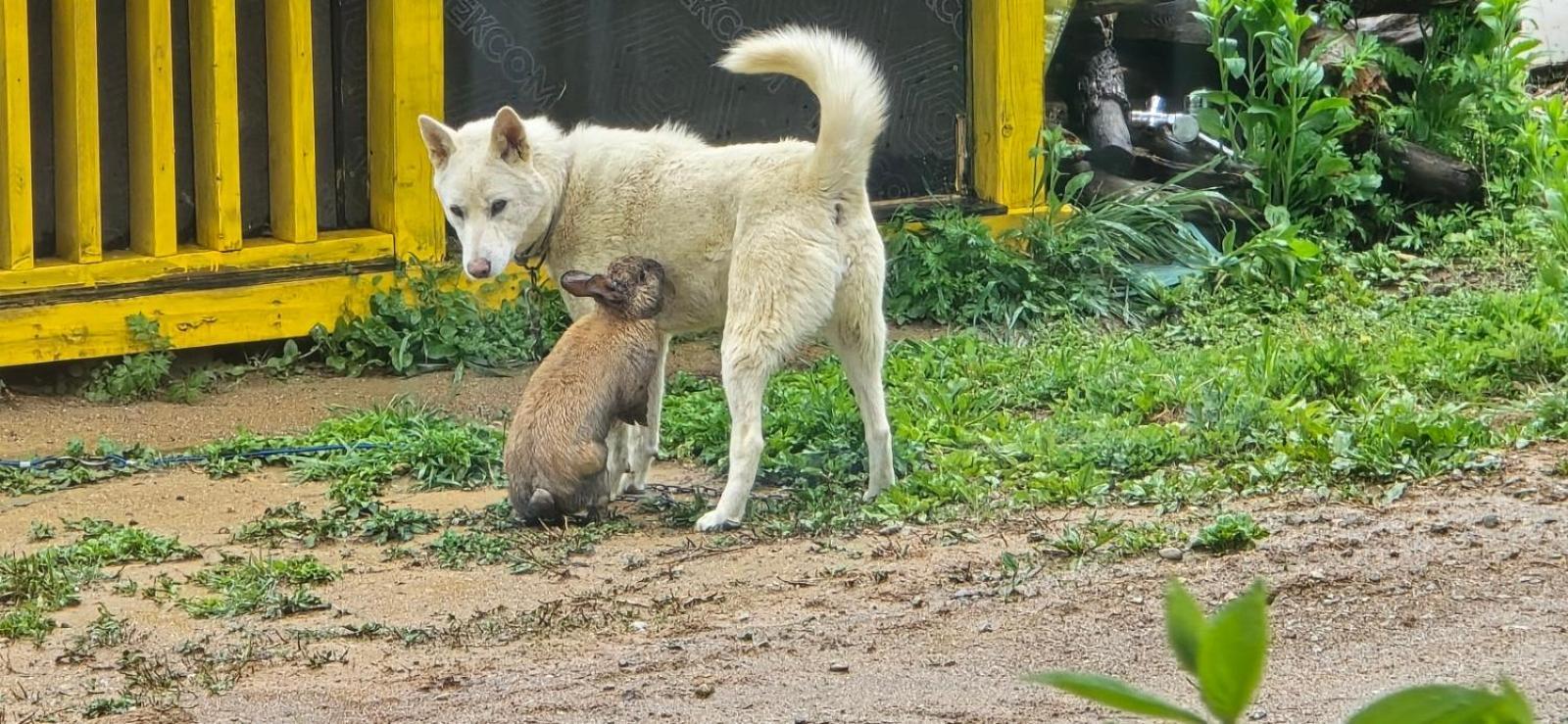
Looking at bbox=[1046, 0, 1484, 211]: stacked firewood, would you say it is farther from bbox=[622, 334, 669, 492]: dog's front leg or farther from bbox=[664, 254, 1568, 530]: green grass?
bbox=[622, 334, 669, 492]: dog's front leg

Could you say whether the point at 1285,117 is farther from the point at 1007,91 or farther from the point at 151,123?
the point at 151,123

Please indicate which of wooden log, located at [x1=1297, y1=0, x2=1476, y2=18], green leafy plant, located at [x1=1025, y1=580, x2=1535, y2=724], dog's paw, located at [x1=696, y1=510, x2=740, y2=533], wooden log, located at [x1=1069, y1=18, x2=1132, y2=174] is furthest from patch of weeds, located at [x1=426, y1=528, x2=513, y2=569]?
wooden log, located at [x1=1297, y1=0, x2=1476, y2=18]

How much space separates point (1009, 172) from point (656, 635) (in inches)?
225

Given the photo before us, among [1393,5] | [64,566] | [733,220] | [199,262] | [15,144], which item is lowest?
[64,566]

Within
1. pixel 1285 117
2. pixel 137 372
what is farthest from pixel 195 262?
pixel 1285 117

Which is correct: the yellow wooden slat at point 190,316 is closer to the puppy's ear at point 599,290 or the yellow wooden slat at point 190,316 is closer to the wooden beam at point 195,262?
the wooden beam at point 195,262

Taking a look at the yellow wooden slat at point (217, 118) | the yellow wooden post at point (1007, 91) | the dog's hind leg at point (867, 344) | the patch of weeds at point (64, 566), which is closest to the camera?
the patch of weeds at point (64, 566)

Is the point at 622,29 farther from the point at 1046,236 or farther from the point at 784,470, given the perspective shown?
the point at 784,470

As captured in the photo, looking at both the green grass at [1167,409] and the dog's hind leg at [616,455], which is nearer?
the green grass at [1167,409]

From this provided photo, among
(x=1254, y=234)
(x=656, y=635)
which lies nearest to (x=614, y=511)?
(x=656, y=635)

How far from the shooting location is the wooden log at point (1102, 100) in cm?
1055

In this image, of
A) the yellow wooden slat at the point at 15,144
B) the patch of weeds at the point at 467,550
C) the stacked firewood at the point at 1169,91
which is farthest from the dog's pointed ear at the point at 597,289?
the stacked firewood at the point at 1169,91

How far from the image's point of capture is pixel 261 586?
16.5ft

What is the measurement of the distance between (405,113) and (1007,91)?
3189 millimetres
